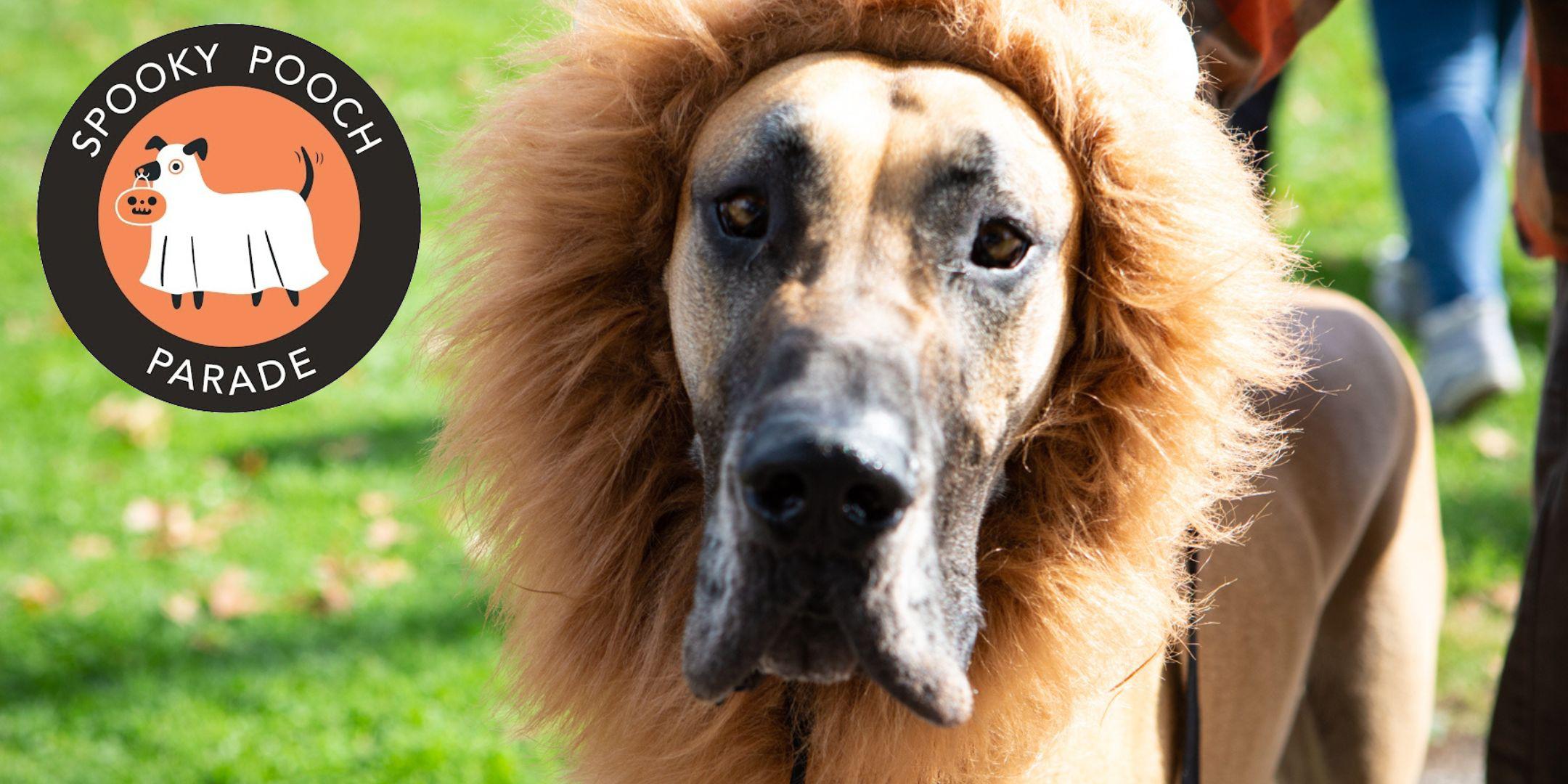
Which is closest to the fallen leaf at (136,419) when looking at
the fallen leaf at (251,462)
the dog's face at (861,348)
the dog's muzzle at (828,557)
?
the fallen leaf at (251,462)

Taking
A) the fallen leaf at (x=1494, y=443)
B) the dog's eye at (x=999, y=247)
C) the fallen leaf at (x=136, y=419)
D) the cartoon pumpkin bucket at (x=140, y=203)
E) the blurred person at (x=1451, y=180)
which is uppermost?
the cartoon pumpkin bucket at (x=140, y=203)

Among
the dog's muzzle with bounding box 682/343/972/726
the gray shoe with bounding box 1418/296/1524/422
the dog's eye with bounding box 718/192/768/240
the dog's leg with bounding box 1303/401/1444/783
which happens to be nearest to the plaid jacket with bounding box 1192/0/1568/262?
the dog's leg with bounding box 1303/401/1444/783

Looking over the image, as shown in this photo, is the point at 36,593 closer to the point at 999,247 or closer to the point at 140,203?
the point at 140,203

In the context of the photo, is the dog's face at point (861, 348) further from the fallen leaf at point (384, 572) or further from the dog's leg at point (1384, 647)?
the fallen leaf at point (384, 572)

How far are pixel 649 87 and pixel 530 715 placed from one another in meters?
1.02

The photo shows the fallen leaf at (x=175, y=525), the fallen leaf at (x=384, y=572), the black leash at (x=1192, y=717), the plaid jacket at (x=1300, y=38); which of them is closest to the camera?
the black leash at (x=1192, y=717)

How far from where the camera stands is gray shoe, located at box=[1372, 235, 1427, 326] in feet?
18.1

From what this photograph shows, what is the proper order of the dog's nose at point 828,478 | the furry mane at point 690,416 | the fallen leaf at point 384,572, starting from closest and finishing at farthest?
the dog's nose at point 828,478
the furry mane at point 690,416
the fallen leaf at point 384,572

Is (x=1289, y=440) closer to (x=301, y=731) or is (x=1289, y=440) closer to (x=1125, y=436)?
(x=1125, y=436)

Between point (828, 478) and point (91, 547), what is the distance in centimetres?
407

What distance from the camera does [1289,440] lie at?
2.59 m

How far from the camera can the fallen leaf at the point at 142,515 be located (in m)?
4.67

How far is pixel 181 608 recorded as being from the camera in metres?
4.21

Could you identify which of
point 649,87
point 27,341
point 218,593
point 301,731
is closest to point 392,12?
point 27,341
